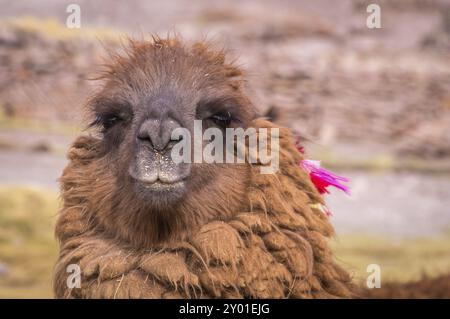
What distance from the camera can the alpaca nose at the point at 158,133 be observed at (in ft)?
9.39

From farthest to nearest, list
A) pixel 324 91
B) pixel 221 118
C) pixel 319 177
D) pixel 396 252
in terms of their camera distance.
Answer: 1. pixel 324 91
2. pixel 396 252
3. pixel 319 177
4. pixel 221 118

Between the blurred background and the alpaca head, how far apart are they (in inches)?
160

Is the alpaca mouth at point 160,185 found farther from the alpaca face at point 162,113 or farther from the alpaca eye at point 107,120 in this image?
the alpaca eye at point 107,120

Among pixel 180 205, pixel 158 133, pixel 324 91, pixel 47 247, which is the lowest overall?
pixel 47 247

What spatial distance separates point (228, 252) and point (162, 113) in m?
0.67

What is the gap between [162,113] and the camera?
2965 mm

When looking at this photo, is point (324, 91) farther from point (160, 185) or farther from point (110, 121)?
point (160, 185)

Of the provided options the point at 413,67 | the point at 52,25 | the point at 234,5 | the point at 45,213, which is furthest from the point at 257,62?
the point at 45,213

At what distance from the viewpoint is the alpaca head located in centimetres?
293

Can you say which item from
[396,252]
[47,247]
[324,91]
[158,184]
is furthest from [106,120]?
[324,91]

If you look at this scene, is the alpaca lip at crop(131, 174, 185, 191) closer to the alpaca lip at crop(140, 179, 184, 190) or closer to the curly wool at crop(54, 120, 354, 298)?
the alpaca lip at crop(140, 179, 184, 190)

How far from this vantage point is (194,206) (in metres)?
3.05

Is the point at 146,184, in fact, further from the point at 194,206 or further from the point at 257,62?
the point at 257,62
